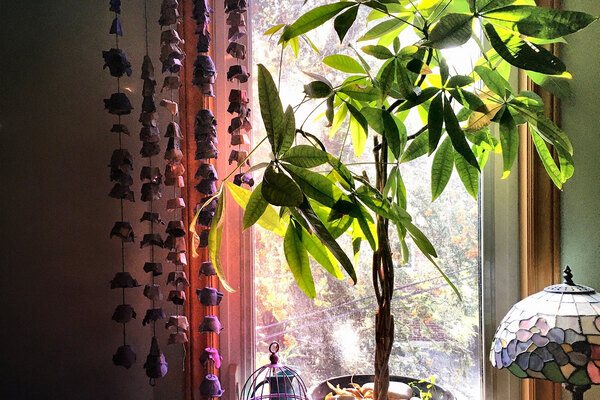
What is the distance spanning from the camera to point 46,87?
1226 mm

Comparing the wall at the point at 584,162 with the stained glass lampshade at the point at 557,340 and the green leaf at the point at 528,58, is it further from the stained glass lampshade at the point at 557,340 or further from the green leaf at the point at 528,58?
the green leaf at the point at 528,58

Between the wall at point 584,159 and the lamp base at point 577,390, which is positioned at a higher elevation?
the wall at point 584,159

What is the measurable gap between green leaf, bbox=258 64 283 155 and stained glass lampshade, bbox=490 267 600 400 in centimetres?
69

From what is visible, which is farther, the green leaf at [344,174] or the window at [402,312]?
the window at [402,312]

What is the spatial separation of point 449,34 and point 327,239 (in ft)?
0.98

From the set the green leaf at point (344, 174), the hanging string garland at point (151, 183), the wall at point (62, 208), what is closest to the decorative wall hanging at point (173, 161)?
the hanging string garland at point (151, 183)

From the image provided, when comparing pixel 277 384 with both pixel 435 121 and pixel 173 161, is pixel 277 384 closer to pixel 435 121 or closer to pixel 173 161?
pixel 173 161

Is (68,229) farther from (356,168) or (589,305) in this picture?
(589,305)

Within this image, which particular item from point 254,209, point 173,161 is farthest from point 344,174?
point 173,161

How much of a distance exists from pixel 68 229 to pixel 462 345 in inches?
40.5

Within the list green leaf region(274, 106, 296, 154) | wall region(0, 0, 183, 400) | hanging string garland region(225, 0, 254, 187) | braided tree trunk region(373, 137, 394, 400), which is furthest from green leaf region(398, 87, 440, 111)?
wall region(0, 0, 183, 400)

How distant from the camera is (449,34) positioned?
67cm

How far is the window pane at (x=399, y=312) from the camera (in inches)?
56.2

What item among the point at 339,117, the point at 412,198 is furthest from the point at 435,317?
the point at 339,117
